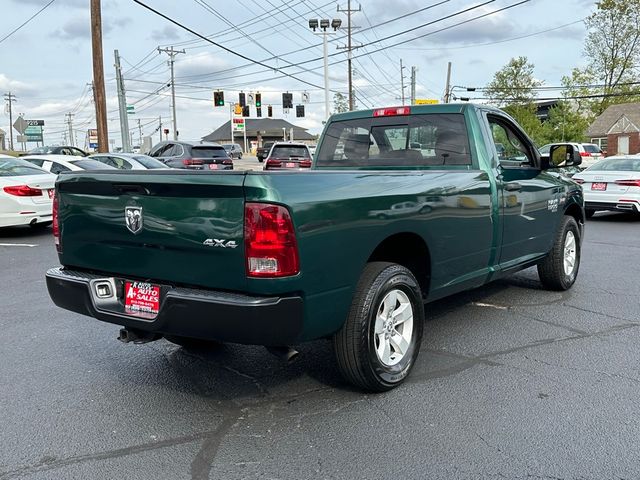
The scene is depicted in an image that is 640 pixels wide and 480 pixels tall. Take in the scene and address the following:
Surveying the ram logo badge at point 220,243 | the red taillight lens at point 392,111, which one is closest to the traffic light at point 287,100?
the red taillight lens at point 392,111

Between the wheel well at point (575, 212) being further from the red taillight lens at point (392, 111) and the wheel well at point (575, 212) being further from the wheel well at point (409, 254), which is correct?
the wheel well at point (409, 254)

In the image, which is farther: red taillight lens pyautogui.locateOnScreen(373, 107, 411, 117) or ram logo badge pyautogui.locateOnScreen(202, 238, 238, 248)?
red taillight lens pyautogui.locateOnScreen(373, 107, 411, 117)

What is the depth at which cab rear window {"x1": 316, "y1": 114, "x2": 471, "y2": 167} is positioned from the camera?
517 centimetres

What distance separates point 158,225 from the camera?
341 centimetres

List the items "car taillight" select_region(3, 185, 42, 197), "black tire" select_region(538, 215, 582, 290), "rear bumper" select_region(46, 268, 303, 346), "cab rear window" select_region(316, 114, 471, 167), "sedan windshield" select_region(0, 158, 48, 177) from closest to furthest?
"rear bumper" select_region(46, 268, 303, 346) < "cab rear window" select_region(316, 114, 471, 167) < "black tire" select_region(538, 215, 582, 290) < "car taillight" select_region(3, 185, 42, 197) < "sedan windshield" select_region(0, 158, 48, 177)

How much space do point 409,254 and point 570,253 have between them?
321cm

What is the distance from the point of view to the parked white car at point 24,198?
35.3ft

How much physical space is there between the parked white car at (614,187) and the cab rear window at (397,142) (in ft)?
29.5

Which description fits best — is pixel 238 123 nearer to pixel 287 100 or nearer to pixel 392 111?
pixel 287 100

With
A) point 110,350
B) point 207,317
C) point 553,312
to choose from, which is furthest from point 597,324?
point 110,350

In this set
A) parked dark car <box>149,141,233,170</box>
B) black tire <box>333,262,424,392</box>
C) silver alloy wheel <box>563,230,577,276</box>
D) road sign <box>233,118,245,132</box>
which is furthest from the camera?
road sign <box>233,118,245,132</box>

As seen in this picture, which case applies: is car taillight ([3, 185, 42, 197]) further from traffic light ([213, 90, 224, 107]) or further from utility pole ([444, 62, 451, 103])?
utility pole ([444, 62, 451, 103])

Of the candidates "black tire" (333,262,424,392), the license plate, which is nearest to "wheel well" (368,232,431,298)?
"black tire" (333,262,424,392)

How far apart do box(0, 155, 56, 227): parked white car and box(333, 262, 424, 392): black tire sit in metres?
8.96
